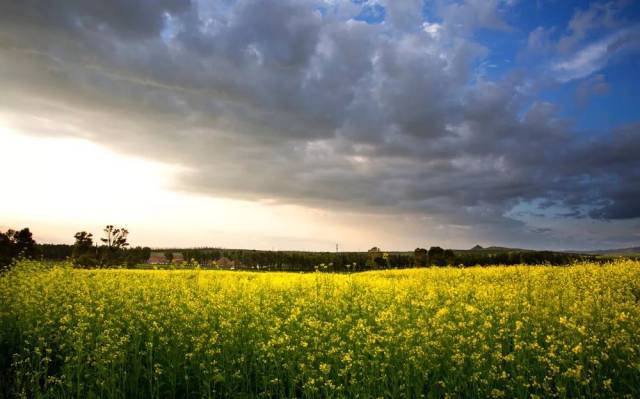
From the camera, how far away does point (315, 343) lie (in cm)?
796

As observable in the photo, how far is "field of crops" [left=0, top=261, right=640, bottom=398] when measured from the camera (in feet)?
24.3

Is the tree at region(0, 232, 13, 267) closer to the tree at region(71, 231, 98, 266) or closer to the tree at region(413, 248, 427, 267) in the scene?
the tree at region(71, 231, 98, 266)

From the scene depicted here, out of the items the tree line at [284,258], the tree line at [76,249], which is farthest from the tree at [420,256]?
the tree line at [76,249]

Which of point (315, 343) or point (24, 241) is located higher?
point (24, 241)

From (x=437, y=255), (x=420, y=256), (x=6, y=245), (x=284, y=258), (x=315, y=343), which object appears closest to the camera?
(x=315, y=343)

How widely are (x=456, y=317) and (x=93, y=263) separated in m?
54.2

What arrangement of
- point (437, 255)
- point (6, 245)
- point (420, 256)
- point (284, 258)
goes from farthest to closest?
point (284, 258), point (420, 256), point (437, 255), point (6, 245)

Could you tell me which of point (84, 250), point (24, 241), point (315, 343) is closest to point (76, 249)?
point (84, 250)

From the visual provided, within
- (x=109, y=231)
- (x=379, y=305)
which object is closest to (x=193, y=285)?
(x=379, y=305)

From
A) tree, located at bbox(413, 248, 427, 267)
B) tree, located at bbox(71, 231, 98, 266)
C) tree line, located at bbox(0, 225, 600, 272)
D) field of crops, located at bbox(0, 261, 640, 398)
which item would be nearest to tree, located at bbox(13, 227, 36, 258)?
tree line, located at bbox(0, 225, 600, 272)

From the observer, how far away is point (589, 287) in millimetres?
14039

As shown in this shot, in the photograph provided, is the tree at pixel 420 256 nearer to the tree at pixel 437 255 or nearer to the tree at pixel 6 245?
the tree at pixel 437 255

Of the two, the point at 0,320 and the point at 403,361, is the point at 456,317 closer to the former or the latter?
the point at 403,361

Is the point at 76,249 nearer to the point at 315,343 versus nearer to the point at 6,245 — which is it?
the point at 6,245
